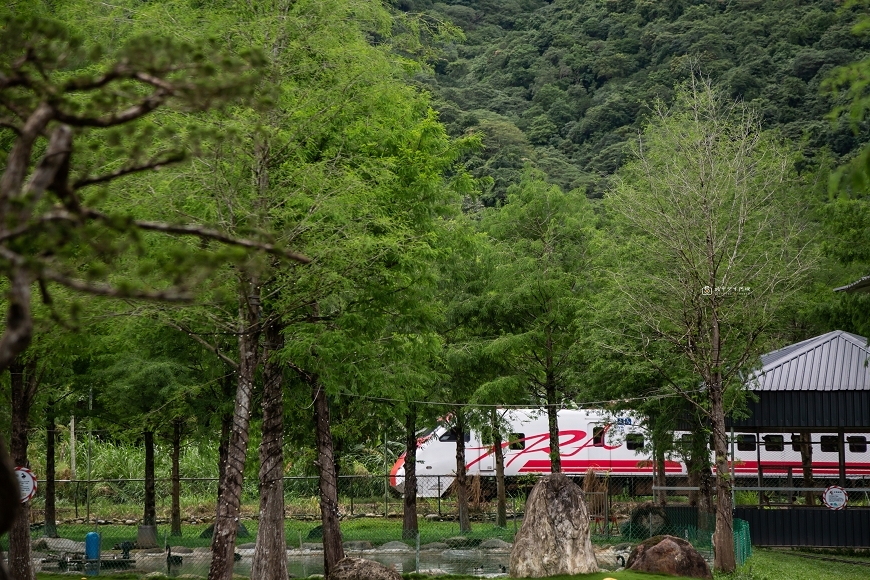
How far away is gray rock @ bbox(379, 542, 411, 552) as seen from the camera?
23.9 metres

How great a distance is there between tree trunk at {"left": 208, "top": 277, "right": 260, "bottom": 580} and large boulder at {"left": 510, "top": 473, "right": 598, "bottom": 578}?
5.37 meters

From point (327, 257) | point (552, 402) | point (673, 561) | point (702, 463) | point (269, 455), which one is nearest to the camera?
point (327, 257)

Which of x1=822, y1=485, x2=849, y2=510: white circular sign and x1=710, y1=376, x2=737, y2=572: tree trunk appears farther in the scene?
x1=822, y1=485, x2=849, y2=510: white circular sign

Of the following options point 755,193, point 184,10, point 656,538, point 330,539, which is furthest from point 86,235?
point 755,193

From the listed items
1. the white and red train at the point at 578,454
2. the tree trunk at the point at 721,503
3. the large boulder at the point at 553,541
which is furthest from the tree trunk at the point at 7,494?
the white and red train at the point at 578,454

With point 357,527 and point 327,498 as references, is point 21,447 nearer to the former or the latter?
point 327,498

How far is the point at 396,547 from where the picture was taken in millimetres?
24141

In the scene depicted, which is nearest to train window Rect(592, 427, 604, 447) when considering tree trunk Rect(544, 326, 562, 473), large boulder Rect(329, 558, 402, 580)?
tree trunk Rect(544, 326, 562, 473)

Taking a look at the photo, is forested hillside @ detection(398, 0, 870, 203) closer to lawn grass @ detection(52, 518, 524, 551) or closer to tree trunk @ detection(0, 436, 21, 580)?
lawn grass @ detection(52, 518, 524, 551)

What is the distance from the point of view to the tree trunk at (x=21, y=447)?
15516mm

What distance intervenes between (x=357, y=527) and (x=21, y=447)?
15.0m

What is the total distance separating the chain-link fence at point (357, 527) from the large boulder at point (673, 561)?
7.61 ft

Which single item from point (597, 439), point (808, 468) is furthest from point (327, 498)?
point (597, 439)

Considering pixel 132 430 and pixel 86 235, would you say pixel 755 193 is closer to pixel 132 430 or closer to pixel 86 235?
pixel 132 430
